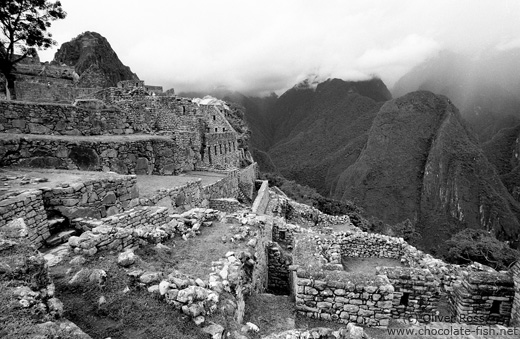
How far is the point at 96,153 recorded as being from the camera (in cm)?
983

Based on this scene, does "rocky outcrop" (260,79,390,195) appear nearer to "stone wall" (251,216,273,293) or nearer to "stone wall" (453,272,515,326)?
"stone wall" (251,216,273,293)

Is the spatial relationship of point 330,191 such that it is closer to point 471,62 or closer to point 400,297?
point 400,297

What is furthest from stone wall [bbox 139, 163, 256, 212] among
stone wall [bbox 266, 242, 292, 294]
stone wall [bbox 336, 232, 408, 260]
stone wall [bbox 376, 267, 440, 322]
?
stone wall [bbox 376, 267, 440, 322]

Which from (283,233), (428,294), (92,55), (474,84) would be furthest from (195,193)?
(474,84)

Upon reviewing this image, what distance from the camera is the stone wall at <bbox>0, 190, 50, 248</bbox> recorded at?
512cm

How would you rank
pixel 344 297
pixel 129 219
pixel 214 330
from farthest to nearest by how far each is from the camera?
pixel 129 219 < pixel 344 297 < pixel 214 330

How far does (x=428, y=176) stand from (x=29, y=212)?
395 feet

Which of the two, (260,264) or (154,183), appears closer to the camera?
(260,264)

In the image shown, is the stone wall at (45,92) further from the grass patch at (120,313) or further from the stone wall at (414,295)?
the stone wall at (414,295)

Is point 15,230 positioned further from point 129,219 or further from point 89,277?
point 129,219

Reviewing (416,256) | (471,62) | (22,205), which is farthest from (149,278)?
(471,62)

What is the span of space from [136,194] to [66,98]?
1664cm

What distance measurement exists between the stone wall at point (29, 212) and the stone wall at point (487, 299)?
9543 mm

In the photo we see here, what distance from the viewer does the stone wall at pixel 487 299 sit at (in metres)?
5.75
